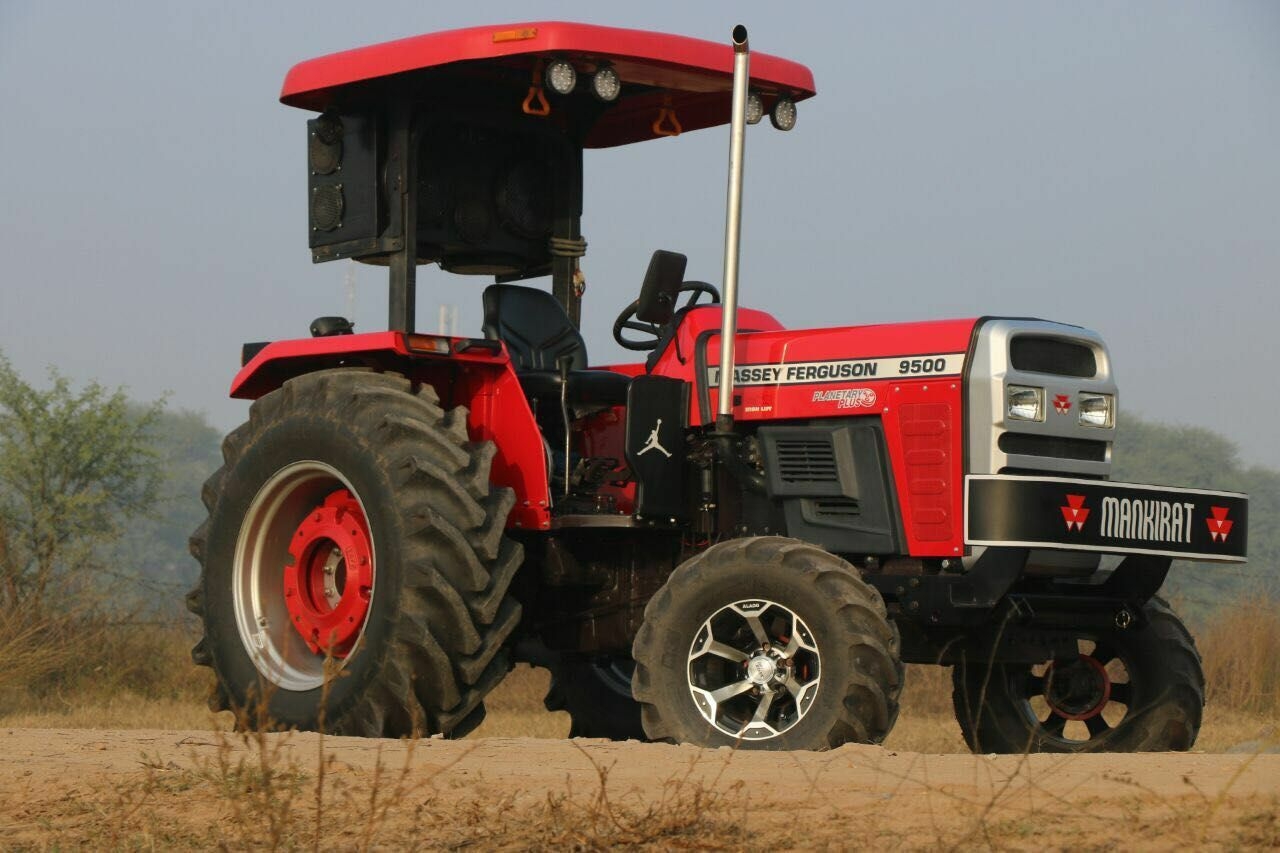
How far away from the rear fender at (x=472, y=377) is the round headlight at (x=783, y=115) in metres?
1.68

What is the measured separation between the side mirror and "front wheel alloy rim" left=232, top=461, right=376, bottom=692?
5.05 feet

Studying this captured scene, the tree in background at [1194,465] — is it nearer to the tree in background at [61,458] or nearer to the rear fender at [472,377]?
the tree in background at [61,458]

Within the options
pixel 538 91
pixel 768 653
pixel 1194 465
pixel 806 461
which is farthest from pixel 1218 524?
pixel 1194 465

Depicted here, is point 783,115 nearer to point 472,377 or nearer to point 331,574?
point 472,377

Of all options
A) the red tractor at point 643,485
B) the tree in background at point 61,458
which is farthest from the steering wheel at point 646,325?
the tree in background at point 61,458

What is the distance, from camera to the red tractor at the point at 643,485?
7031 mm

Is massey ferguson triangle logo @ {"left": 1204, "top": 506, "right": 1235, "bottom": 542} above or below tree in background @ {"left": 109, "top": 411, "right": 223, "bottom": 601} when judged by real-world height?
above

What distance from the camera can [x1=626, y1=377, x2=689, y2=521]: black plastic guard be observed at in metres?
7.88

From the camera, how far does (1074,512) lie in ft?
22.6

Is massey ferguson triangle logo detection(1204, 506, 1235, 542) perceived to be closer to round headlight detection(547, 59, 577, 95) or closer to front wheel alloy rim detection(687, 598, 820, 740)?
front wheel alloy rim detection(687, 598, 820, 740)

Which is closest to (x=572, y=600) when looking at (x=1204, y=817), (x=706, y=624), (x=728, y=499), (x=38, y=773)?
(x=728, y=499)

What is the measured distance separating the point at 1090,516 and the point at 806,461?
1.24m

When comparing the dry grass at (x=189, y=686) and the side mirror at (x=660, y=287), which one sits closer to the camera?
the side mirror at (x=660, y=287)

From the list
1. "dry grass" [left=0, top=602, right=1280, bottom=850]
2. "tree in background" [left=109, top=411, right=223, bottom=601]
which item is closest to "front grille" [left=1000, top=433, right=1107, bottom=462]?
"dry grass" [left=0, top=602, right=1280, bottom=850]
